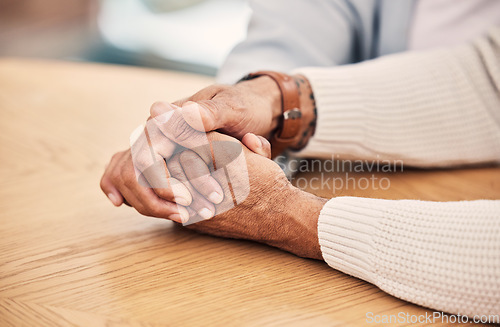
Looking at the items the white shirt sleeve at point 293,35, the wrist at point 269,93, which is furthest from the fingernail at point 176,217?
the white shirt sleeve at point 293,35

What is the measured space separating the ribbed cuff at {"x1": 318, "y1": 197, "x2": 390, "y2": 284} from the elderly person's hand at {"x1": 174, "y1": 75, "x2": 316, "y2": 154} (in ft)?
0.55

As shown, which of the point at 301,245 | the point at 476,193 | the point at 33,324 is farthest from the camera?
the point at 476,193

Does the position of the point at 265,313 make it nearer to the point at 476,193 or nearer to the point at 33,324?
the point at 33,324

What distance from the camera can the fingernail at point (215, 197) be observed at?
0.63 m

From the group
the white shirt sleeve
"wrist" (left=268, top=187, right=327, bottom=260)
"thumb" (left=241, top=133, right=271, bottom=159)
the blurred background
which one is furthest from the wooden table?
the blurred background

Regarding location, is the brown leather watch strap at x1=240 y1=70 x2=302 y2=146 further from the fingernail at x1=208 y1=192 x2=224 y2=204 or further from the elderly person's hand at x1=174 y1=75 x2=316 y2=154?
the fingernail at x1=208 y1=192 x2=224 y2=204

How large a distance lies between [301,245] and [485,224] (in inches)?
7.8

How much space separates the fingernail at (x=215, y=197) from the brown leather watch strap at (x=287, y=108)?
21 centimetres

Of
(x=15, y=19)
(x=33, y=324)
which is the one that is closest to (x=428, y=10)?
(x=33, y=324)

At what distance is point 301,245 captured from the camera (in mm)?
610

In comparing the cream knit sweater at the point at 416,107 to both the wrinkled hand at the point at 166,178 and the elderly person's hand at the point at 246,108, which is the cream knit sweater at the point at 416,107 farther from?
the wrinkled hand at the point at 166,178

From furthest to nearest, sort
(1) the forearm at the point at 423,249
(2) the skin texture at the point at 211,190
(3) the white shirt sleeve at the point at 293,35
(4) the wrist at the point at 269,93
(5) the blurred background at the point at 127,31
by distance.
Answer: (5) the blurred background at the point at 127,31, (3) the white shirt sleeve at the point at 293,35, (4) the wrist at the point at 269,93, (2) the skin texture at the point at 211,190, (1) the forearm at the point at 423,249

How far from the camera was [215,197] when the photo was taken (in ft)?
2.06

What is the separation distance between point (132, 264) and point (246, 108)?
0.81 feet
